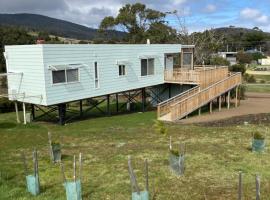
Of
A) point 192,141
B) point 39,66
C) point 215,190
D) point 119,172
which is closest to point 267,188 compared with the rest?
point 215,190

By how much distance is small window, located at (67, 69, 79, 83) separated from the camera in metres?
23.7

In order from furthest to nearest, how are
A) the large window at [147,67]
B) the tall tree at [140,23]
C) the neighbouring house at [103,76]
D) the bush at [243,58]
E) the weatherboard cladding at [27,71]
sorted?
the bush at [243,58]
the tall tree at [140,23]
the large window at [147,67]
the neighbouring house at [103,76]
the weatherboard cladding at [27,71]

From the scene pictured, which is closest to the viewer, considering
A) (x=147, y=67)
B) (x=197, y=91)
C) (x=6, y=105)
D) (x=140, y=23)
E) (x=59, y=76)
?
(x=59, y=76)

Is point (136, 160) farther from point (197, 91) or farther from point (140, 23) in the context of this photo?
point (140, 23)

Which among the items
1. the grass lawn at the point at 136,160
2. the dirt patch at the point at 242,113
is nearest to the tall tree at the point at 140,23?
the dirt patch at the point at 242,113

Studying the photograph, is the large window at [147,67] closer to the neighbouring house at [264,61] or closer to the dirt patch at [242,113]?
the dirt patch at [242,113]

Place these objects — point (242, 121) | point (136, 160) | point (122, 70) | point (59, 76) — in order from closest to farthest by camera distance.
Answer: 1. point (136, 160)
2. point (59, 76)
3. point (242, 121)
4. point (122, 70)

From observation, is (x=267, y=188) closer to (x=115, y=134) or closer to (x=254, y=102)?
(x=115, y=134)

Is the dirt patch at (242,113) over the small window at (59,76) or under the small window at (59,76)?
under

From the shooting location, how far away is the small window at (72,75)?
23.7 m

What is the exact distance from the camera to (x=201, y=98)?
27750 millimetres

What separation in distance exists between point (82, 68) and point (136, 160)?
38.6ft

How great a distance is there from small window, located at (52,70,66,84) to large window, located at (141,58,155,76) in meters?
8.24

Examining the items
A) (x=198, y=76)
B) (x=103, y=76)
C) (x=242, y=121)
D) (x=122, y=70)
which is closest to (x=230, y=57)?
(x=198, y=76)
